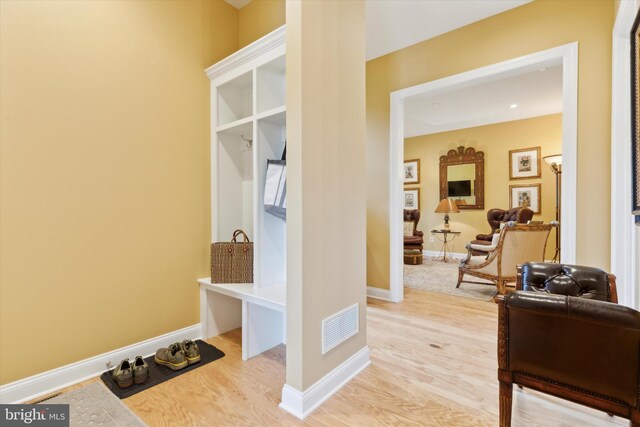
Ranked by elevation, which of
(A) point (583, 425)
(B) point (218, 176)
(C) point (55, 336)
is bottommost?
(A) point (583, 425)

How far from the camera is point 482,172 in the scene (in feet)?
21.7

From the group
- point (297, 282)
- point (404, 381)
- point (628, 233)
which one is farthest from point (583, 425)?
point (297, 282)

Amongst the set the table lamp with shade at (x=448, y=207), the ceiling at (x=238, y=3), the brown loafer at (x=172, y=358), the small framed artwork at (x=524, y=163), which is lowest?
the brown loafer at (x=172, y=358)

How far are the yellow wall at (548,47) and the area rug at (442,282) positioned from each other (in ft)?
3.33

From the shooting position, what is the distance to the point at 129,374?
5.76 feet

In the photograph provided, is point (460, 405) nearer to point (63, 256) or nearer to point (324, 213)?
point (324, 213)

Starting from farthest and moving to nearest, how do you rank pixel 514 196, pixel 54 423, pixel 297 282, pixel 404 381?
pixel 514 196
pixel 404 381
pixel 297 282
pixel 54 423

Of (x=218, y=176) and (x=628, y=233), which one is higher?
(x=218, y=176)

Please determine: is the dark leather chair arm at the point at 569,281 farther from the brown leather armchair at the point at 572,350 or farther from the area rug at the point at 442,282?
the area rug at the point at 442,282

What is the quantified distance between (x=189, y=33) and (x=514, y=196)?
6.53 m

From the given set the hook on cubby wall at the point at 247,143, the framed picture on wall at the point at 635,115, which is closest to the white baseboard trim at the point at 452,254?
the framed picture on wall at the point at 635,115

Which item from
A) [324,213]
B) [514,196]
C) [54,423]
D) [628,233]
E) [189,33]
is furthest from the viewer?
[514,196]

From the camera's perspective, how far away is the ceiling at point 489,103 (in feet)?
14.2

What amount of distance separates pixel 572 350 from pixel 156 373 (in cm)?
226
